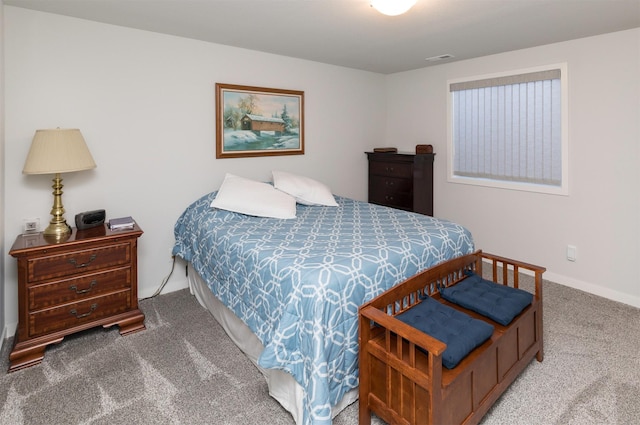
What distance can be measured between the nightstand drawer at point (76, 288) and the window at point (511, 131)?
11.6 ft

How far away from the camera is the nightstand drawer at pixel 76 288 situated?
7.57 feet

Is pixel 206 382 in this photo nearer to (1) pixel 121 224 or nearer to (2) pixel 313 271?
(2) pixel 313 271

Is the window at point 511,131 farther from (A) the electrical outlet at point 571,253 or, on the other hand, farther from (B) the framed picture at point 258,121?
(B) the framed picture at point 258,121

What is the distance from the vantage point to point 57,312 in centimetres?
239

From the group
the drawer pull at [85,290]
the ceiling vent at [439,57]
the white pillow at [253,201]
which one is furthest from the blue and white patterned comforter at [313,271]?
the ceiling vent at [439,57]

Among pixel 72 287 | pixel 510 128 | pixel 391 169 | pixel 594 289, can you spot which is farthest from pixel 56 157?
pixel 594 289

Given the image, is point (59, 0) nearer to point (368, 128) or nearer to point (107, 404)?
point (107, 404)

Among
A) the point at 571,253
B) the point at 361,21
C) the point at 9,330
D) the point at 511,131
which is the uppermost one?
the point at 361,21

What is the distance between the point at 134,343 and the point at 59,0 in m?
2.31

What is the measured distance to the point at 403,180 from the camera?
173 inches

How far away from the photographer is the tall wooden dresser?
430 cm

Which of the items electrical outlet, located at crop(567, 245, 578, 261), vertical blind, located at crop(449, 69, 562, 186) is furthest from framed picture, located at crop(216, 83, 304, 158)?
electrical outlet, located at crop(567, 245, 578, 261)

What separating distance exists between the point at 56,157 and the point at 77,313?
1029 millimetres

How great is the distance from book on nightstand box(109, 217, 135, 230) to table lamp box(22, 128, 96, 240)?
271mm
